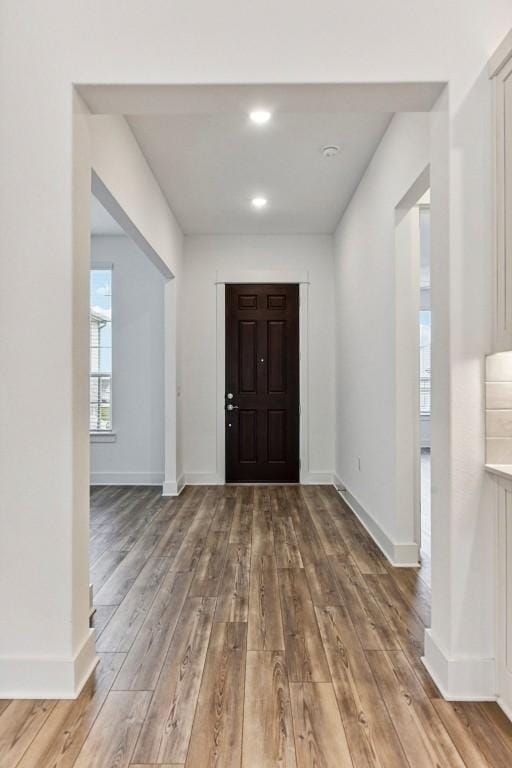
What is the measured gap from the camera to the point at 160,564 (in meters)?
3.15

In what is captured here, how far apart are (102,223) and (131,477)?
288cm

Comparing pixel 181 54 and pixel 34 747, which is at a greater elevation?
pixel 181 54

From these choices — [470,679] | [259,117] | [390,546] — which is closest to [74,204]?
[259,117]

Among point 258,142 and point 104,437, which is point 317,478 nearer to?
point 104,437

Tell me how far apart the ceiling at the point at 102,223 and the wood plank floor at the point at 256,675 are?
3.29 metres

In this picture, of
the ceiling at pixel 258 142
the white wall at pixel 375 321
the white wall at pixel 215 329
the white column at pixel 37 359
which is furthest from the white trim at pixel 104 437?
the white column at pixel 37 359

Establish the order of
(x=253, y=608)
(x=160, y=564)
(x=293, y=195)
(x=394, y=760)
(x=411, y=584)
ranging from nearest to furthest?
(x=394, y=760), (x=253, y=608), (x=411, y=584), (x=160, y=564), (x=293, y=195)

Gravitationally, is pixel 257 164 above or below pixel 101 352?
above

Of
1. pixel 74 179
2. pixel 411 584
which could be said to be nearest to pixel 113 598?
pixel 411 584

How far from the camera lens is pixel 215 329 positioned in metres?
5.63

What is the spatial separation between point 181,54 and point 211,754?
2.40 m

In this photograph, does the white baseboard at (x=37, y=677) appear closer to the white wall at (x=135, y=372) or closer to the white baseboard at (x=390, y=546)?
the white baseboard at (x=390, y=546)

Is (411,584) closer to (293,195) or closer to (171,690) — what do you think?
(171,690)

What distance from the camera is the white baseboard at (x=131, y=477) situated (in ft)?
18.9
